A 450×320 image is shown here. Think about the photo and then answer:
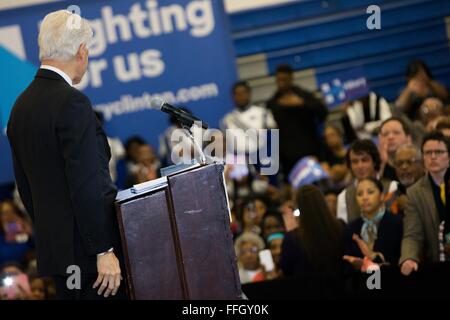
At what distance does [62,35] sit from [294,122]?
5.51 m

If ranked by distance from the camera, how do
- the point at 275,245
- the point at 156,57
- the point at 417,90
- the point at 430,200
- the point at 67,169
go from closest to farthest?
the point at 67,169
the point at 430,200
the point at 275,245
the point at 417,90
the point at 156,57

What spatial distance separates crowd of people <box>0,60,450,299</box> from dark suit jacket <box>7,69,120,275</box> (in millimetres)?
2138

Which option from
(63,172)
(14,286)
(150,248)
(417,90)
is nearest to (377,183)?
(417,90)

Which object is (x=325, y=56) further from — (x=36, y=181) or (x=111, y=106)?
(x=36, y=181)

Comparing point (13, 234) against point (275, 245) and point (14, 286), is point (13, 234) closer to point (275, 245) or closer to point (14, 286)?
point (14, 286)

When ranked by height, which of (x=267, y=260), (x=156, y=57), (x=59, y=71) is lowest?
(x=267, y=260)

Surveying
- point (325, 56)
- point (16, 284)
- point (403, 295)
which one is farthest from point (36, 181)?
point (325, 56)

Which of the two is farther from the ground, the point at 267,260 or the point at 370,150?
the point at 370,150

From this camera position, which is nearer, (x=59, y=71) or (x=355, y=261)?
(x=59, y=71)

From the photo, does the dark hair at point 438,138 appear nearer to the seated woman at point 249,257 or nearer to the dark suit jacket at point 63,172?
the seated woman at point 249,257

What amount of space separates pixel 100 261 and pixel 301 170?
450cm

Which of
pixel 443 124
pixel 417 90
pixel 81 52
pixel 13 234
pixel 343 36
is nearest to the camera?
pixel 81 52

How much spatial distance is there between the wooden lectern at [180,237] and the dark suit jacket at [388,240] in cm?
224

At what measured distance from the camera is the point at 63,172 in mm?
3881
